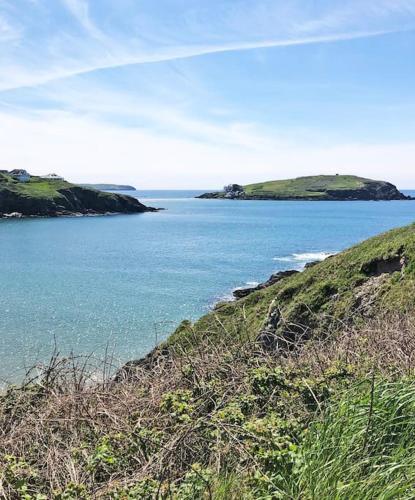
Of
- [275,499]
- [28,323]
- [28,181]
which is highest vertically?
[28,181]

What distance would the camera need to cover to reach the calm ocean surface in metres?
29.5

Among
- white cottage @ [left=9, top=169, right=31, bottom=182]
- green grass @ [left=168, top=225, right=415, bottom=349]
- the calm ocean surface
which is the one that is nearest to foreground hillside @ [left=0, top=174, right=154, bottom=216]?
white cottage @ [left=9, top=169, right=31, bottom=182]

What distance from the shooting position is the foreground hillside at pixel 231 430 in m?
4.55

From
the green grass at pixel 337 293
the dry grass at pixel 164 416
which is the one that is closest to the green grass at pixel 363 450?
the dry grass at pixel 164 416

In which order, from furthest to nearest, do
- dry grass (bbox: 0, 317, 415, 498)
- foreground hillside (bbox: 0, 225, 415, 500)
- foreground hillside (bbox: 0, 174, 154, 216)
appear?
foreground hillside (bbox: 0, 174, 154, 216), dry grass (bbox: 0, 317, 415, 498), foreground hillside (bbox: 0, 225, 415, 500)

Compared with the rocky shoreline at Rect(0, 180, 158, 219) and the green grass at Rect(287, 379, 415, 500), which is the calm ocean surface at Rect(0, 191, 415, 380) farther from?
the rocky shoreline at Rect(0, 180, 158, 219)

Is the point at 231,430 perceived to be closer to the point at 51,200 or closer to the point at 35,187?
the point at 51,200

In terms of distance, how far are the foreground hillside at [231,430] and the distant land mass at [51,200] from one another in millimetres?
133557

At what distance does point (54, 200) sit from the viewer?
141 m

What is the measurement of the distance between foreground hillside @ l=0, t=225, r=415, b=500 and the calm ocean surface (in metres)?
1.42

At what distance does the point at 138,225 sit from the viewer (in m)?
118

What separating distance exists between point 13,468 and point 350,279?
1740 cm

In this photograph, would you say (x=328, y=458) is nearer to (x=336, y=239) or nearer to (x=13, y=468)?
(x=13, y=468)

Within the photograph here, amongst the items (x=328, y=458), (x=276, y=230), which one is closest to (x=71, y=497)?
(x=328, y=458)
